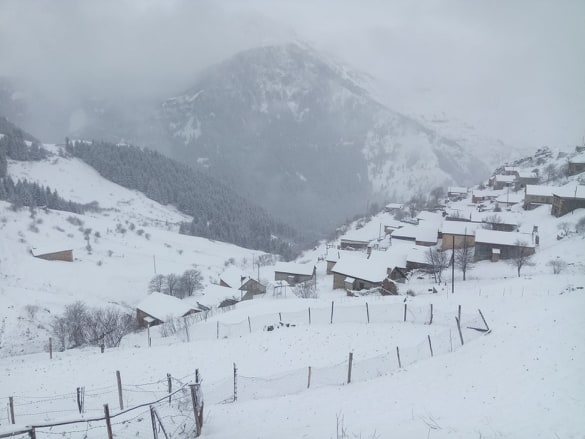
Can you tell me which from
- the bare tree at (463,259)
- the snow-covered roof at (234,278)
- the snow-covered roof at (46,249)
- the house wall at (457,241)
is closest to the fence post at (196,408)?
the bare tree at (463,259)

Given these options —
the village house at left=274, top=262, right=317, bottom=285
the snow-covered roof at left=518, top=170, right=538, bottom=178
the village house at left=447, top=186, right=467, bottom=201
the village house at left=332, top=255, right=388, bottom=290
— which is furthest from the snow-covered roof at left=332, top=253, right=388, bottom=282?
A: the village house at left=447, top=186, right=467, bottom=201

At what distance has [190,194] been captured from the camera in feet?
589

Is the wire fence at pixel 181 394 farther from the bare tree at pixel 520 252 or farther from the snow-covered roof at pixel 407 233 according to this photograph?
the snow-covered roof at pixel 407 233

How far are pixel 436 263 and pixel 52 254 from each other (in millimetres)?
73329

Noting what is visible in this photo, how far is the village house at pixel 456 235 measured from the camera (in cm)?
5891

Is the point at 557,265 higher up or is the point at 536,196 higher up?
the point at 536,196

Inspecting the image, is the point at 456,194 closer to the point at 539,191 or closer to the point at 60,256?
the point at 539,191

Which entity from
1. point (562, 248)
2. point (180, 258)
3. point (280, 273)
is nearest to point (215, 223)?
point (180, 258)

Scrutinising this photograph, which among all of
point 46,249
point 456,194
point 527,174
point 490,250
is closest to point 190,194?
point 46,249

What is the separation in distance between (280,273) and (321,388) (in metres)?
55.0

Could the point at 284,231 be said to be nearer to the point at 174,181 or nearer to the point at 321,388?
the point at 174,181

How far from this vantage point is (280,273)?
72438 mm

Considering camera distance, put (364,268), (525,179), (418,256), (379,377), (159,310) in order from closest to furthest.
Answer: (379,377)
(159,310)
(364,268)
(418,256)
(525,179)

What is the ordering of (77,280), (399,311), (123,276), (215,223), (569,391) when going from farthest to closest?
(215,223)
(123,276)
(77,280)
(399,311)
(569,391)
